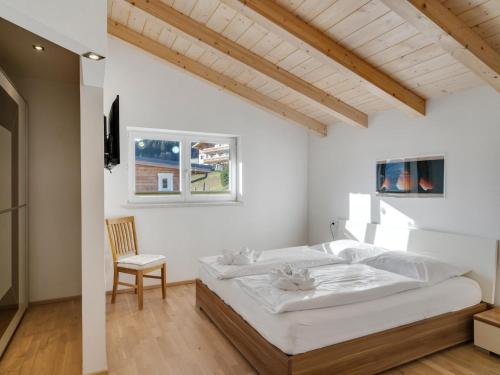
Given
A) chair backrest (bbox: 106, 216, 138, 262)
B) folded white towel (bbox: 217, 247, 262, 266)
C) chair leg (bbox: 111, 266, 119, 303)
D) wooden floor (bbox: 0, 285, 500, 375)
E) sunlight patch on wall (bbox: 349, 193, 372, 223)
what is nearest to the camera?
wooden floor (bbox: 0, 285, 500, 375)

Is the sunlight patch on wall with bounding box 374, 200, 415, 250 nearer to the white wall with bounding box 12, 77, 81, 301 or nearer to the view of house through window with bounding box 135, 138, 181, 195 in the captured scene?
the view of house through window with bounding box 135, 138, 181, 195

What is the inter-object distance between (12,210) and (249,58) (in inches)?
102

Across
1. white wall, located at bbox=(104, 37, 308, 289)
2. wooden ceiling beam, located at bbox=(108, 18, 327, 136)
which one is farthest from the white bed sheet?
wooden ceiling beam, located at bbox=(108, 18, 327, 136)

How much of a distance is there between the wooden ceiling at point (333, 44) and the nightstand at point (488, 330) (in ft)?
5.99

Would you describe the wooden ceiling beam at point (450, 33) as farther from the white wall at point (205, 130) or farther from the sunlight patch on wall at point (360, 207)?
the white wall at point (205, 130)

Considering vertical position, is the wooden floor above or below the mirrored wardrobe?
below

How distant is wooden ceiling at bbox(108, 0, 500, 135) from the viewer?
2.26 meters

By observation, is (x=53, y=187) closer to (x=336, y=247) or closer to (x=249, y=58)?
(x=249, y=58)

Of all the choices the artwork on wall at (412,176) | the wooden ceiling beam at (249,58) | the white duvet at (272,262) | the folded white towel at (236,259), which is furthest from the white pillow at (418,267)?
the wooden ceiling beam at (249,58)

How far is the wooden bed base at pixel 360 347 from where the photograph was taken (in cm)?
200

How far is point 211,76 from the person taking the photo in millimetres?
4039

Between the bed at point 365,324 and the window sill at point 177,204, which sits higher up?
the window sill at point 177,204

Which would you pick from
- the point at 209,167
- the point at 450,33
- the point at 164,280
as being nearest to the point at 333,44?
the point at 450,33

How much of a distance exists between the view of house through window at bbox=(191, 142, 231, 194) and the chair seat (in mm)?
1159
